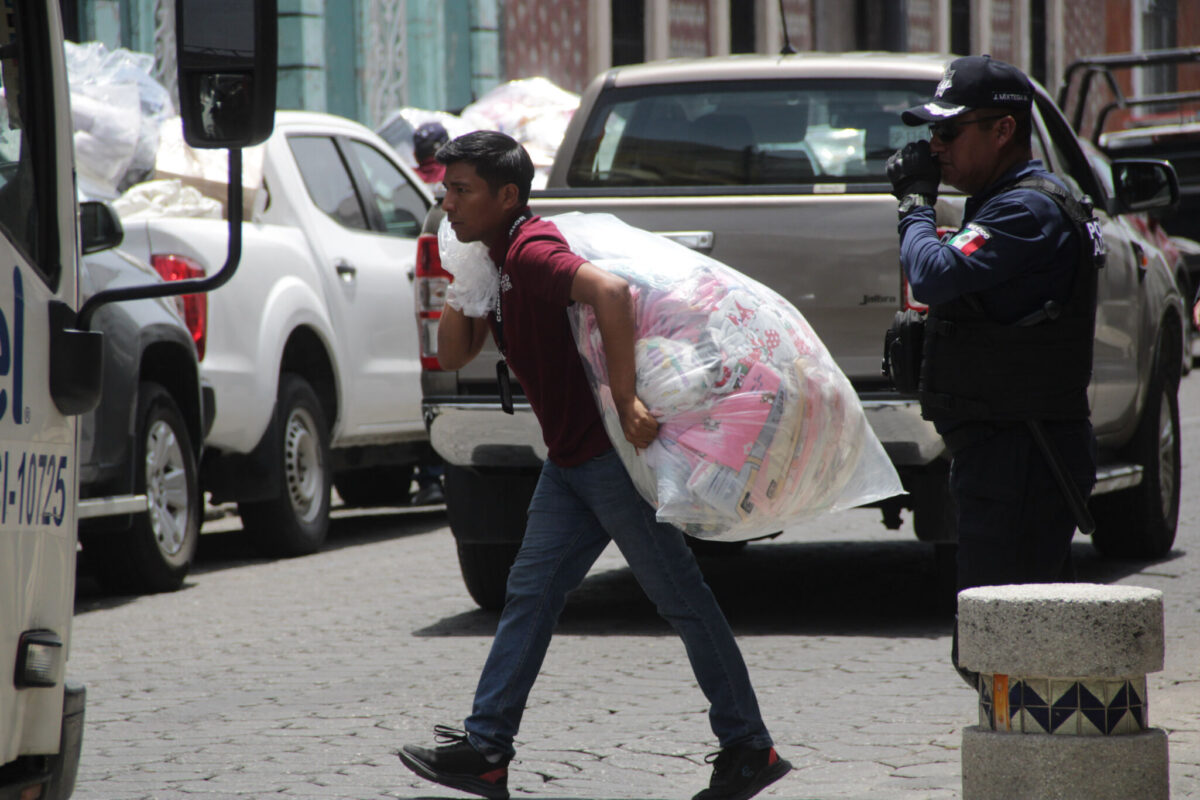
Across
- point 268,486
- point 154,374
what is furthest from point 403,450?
point 154,374

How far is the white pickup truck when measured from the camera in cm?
922

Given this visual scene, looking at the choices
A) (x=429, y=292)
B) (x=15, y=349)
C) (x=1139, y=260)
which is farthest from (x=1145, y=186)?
(x=15, y=349)

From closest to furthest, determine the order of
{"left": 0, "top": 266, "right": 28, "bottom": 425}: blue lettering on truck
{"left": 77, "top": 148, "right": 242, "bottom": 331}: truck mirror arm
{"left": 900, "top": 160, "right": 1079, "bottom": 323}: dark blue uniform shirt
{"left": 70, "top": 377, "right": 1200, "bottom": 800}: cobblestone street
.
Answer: {"left": 0, "top": 266, "right": 28, "bottom": 425}: blue lettering on truck
{"left": 77, "top": 148, "right": 242, "bottom": 331}: truck mirror arm
{"left": 900, "top": 160, "right": 1079, "bottom": 323}: dark blue uniform shirt
{"left": 70, "top": 377, "right": 1200, "bottom": 800}: cobblestone street

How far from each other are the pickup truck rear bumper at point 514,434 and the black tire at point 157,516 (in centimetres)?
160

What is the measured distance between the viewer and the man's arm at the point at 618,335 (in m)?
4.69

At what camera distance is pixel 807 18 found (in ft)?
99.3

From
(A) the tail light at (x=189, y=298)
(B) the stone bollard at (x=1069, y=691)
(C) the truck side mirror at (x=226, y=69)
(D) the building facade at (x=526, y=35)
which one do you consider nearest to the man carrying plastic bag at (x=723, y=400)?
(B) the stone bollard at (x=1069, y=691)

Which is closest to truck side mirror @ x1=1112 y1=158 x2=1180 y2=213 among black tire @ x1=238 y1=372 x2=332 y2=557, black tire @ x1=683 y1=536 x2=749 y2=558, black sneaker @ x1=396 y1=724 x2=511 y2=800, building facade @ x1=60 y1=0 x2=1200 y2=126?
black tire @ x1=683 y1=536 x2=749 y2=558

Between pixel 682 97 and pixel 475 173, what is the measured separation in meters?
3.25

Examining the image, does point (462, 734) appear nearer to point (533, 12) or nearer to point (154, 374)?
point (154, 374)

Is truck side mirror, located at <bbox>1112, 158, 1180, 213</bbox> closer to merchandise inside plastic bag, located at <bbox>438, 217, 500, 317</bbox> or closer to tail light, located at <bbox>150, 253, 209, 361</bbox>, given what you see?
merchandise inside plastic bag, located at <bbox>438, 217, 500, 317</bbox>

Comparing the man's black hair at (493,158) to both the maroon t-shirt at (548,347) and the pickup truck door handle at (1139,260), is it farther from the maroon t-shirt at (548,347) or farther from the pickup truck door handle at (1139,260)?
the pickup truck door handle at (1139,260)

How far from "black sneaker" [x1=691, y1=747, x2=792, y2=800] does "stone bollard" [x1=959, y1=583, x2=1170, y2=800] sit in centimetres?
78

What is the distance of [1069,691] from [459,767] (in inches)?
59.3
